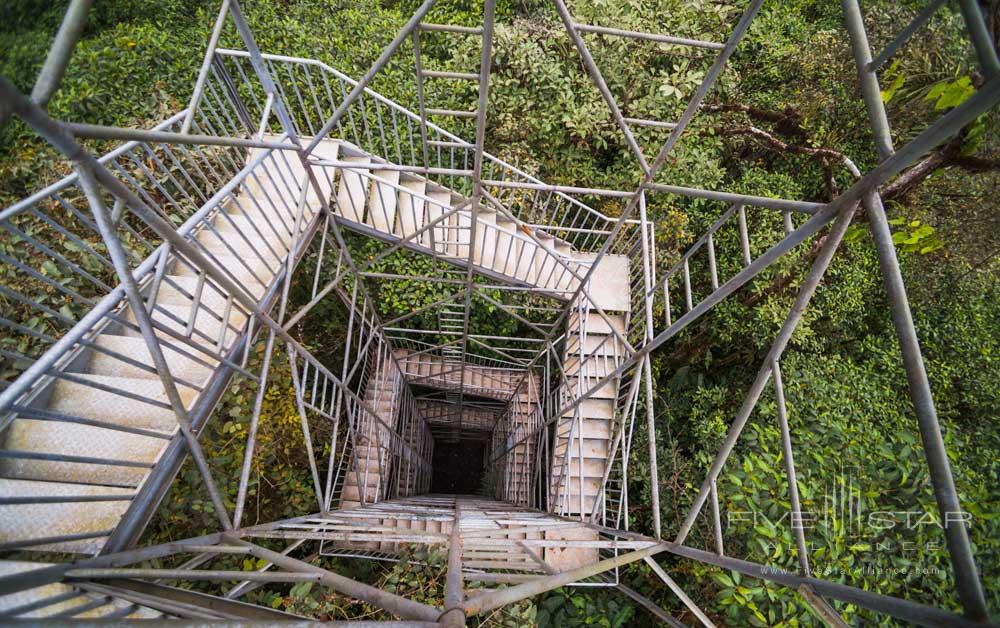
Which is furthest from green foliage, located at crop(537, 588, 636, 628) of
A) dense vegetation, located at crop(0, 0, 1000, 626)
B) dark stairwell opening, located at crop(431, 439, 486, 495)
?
dark stairwell opening, located at crop(431, 439, 486, 495)

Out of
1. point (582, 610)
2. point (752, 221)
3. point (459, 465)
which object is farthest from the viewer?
point (459, 465)

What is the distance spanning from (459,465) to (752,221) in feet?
33.9

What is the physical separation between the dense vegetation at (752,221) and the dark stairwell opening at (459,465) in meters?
6.97

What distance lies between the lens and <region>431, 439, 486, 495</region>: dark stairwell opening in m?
12.8

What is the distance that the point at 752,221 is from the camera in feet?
20.5

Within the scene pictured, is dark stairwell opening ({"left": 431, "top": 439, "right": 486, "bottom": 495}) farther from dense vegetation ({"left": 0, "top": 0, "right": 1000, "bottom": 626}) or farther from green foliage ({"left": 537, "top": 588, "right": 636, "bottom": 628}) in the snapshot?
green foliage ({"left": 537, "top": 588, "right": 636, "bottom": 628})

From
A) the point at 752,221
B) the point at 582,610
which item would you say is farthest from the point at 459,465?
the point at 752,221

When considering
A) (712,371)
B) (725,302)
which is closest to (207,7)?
A: (725,302)

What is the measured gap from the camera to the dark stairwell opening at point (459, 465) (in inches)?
506

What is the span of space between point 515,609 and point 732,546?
89.5 inches

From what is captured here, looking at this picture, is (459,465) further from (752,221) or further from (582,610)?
(752,221)

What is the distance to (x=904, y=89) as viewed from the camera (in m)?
4.23

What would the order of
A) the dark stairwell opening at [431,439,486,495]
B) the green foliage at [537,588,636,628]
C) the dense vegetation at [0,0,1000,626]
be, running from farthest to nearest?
the dark stairwell opening at [431,439,486,495]
the green foliage at [537,588,636,628]
the dense vegetation at [0,0,1000,626]

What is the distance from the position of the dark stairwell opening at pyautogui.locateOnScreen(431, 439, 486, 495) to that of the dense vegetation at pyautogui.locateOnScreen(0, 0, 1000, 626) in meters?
6.97
